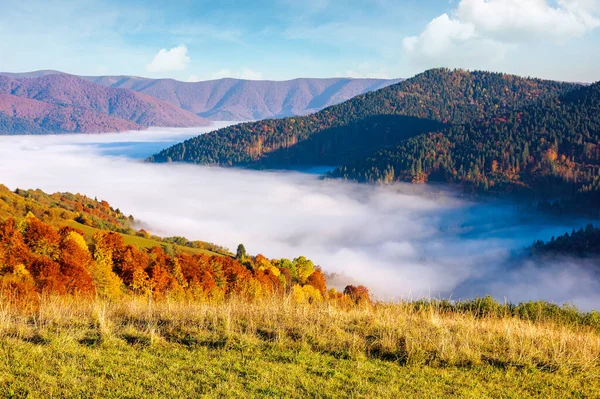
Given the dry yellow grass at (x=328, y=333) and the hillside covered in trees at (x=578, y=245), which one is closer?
the dry yellow grass at (x=328, y=333)

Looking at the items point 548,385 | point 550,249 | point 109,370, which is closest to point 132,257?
point 109,370

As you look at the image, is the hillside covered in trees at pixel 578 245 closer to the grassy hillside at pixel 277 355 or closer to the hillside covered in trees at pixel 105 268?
the hillside covered in trees at pixel 105 268

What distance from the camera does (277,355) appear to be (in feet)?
33.9

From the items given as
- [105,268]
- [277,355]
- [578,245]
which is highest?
[277,355]

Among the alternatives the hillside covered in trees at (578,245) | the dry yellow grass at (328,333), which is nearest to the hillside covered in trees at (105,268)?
the dry yellow grass at (328,333)

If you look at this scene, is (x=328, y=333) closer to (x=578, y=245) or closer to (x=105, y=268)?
(x=105, y=268)

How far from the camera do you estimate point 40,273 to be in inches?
1303

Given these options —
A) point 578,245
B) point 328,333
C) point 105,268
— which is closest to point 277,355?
point 328,333

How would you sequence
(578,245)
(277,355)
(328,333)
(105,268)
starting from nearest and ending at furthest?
(277,355), (328,333), (105,268), (578,245)

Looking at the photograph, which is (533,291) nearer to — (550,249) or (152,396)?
(550,249)

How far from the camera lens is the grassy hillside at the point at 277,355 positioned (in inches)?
336

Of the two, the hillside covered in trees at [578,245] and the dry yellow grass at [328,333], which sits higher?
the dry yellow grass at [328,333]

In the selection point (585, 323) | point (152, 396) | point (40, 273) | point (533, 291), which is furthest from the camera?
point (533, 291)

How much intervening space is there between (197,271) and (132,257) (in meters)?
6.95
